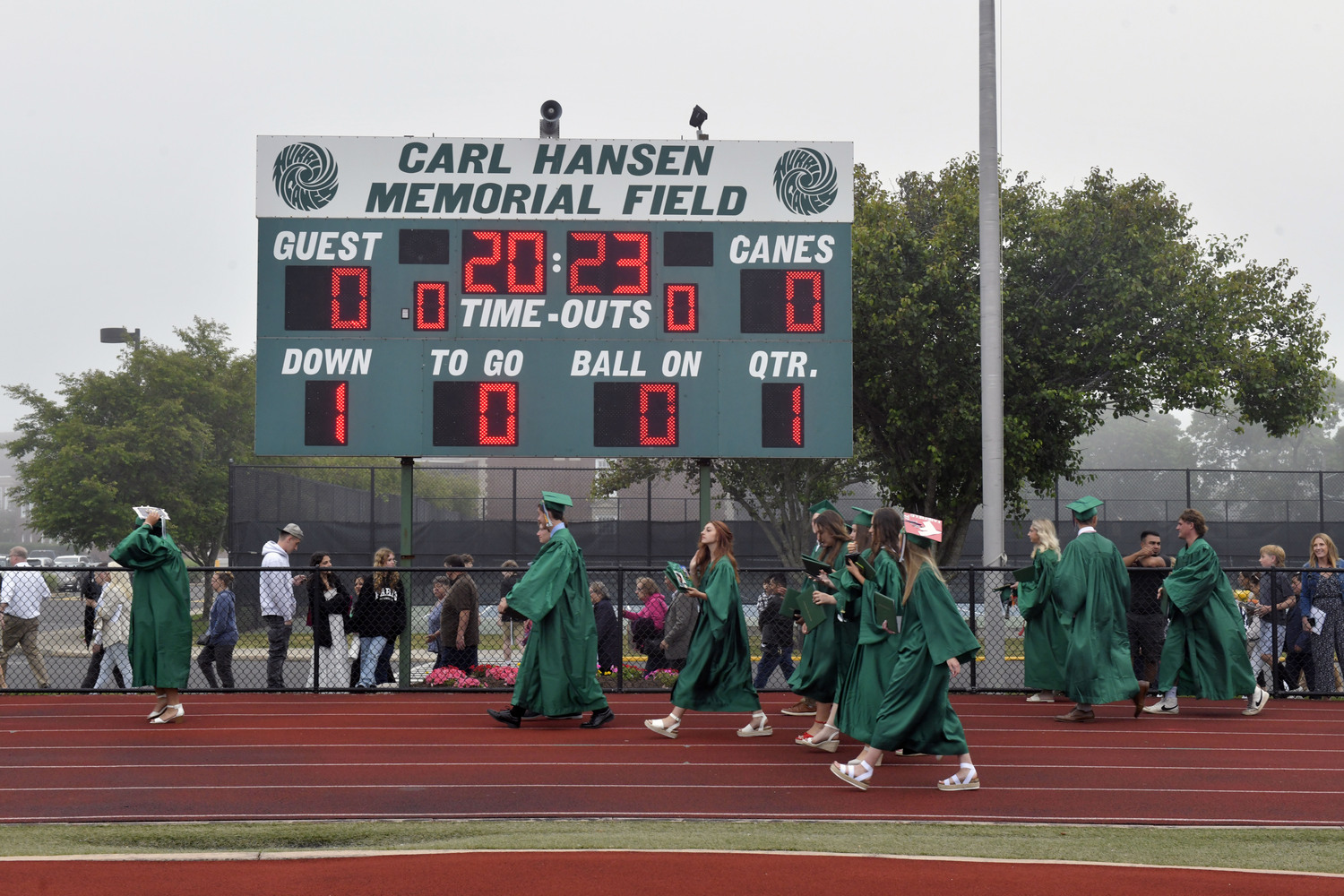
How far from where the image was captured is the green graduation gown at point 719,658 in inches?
390

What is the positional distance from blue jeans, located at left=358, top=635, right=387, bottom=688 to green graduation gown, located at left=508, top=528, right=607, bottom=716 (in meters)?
3.15

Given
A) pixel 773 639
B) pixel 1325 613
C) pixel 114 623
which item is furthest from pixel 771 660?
pixel 114 623

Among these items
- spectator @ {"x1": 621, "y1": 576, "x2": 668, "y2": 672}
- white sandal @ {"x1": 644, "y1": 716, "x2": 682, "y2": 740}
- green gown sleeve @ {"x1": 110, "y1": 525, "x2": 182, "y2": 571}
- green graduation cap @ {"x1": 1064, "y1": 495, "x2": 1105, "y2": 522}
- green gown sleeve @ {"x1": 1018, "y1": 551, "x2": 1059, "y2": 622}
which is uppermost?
green graduation cap @ {"x1": 1064, "y1": 495, "x2": 1105, "y2": 522}

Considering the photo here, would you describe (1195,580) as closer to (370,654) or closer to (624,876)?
(624,876)

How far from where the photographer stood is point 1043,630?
39.4 ft

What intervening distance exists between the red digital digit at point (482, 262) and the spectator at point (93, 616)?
4.61 meters

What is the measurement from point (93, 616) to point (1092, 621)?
1031 centimetres

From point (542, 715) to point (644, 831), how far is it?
417 cm

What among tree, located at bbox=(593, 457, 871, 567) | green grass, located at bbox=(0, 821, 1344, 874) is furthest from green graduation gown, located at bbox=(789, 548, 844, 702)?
tree, located at bbox=(593, 457, 871, 567)

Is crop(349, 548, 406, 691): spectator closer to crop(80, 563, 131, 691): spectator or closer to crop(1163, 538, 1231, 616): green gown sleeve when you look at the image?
crop(80, 563, 131, 691): spectator

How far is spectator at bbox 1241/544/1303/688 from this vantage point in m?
12.9

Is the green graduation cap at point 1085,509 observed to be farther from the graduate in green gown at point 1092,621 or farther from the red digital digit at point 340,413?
the red digital digit at point 340,413

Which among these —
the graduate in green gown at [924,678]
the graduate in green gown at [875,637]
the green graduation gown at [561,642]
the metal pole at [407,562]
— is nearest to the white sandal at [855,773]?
the graduate in green gown at [924,678]

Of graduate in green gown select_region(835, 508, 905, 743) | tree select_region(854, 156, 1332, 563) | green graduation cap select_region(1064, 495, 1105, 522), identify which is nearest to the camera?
graduate in green gown select_region(835, 508, 905, 743)
